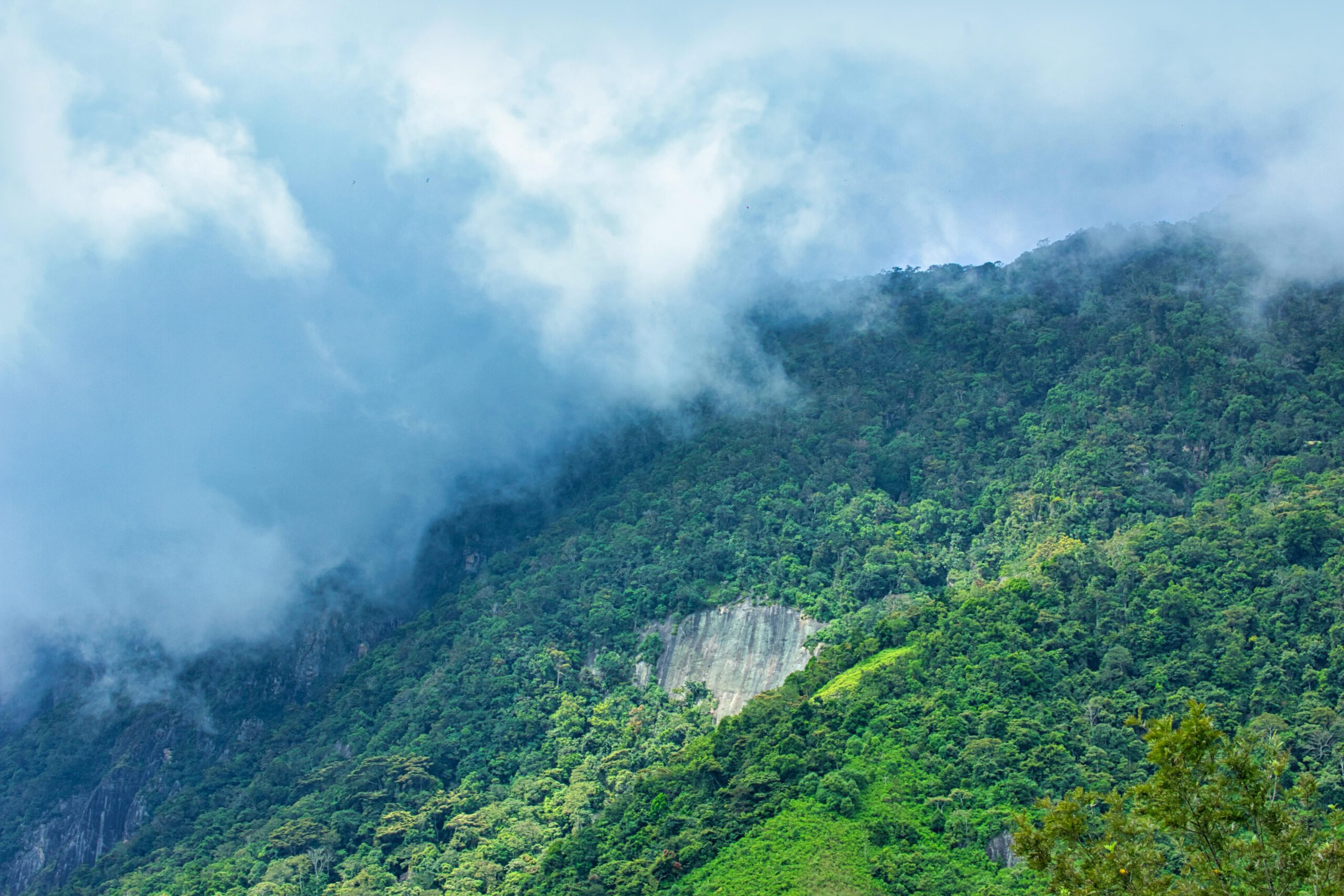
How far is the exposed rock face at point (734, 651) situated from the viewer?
73375 millimetres

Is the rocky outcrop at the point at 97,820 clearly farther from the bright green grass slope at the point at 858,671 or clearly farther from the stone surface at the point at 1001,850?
the stone surface at the point at 1001,850

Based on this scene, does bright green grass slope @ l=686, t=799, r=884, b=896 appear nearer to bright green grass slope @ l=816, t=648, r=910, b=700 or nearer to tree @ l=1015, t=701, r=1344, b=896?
bright green grass slope @ l=816, t=648, r=910, b=700

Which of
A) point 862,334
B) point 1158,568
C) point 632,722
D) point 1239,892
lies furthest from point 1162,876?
point 862,334

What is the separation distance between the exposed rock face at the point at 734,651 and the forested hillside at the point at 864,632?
969 mm

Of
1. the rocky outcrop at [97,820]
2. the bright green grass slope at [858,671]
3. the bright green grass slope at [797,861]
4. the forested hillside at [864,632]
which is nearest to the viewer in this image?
the bright green grass slope at [797,861]

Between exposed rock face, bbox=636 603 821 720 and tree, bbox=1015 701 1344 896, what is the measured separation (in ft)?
152

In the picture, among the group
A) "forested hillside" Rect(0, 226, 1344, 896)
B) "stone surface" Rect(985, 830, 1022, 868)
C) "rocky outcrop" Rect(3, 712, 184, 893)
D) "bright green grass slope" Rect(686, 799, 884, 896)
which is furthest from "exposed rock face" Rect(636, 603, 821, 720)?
"rocky outcrop" Rect(3, 712, 184, 893)

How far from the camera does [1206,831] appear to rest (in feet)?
81.0

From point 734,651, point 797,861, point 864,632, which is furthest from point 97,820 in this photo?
point 797,861

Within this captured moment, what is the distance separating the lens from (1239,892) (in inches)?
955

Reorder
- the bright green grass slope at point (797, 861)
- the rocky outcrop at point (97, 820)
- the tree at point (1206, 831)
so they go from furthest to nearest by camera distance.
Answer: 1. the rocky outcrop at point (97, 820)
2. the bright green grass slope at point (797, 861)
3. the tree at point (1206, 831)

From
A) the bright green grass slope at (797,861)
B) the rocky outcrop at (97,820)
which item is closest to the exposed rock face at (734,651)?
the bright green grass slope at (797,861)

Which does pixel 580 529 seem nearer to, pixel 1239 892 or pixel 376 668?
pixel 376 668

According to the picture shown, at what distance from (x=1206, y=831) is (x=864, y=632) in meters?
47.6
